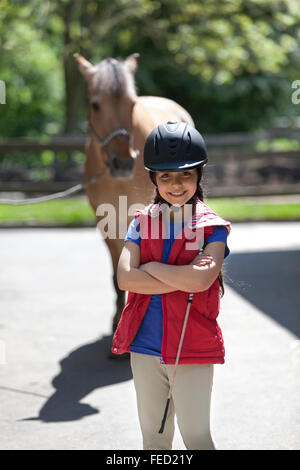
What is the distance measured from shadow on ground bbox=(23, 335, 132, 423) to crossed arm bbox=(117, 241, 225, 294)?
1.71 m

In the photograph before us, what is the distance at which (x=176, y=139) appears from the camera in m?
2.74

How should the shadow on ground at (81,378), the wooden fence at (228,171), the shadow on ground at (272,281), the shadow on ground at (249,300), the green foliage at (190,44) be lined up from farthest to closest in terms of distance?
the green foliage at (190,44), the wooden fence at (228,171), the shadow on ground at (272,281), the shadow on ground at (249,300), the shadow on ground at (81,378)

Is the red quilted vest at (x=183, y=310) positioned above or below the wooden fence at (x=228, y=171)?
above

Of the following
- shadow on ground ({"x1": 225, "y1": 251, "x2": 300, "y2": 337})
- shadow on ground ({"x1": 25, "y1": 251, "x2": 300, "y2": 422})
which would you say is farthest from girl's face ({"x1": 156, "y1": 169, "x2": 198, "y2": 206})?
shadow on ground ({"x1": 225, "y1": 251, "x2": 300, "y2": 337})

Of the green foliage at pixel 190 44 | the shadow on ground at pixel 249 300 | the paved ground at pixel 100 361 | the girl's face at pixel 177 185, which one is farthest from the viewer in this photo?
the green foliage at pixel 190 44

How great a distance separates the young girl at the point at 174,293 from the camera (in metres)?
2.67

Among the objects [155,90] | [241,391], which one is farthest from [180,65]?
[241,391]

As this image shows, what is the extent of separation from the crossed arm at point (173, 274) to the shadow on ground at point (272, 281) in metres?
2.82

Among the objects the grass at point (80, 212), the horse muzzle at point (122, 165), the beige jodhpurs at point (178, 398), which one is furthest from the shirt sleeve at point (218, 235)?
the grass at point (80, 212)

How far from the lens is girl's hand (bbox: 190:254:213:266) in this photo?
2.68 m

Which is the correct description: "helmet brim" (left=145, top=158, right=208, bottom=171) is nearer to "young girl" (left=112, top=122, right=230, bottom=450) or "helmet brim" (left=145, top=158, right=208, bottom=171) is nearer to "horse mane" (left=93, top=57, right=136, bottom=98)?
"young girl" (left=112, top=122, right=230, bottom=450)

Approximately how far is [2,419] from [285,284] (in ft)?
14.3

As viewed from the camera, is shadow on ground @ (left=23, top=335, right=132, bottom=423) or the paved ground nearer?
the paved ground

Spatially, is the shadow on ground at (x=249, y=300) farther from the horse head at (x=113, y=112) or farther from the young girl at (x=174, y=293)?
the horse head at (x=113, y=112)
